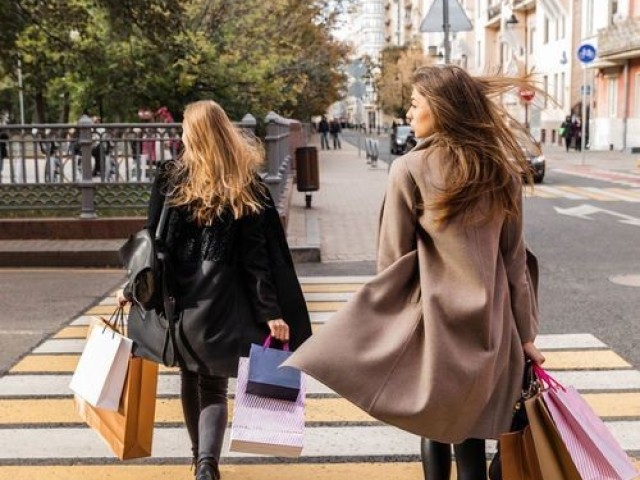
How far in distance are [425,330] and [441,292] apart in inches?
5.2

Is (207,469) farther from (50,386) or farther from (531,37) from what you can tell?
(531,37)

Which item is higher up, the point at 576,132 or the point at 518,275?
the point at 518,275

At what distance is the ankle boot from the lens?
12.1 ft

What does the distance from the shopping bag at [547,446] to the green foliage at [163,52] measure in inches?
460

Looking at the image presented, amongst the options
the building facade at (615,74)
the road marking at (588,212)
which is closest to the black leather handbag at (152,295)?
the road marking at (588,212)

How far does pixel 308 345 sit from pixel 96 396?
3.79ft

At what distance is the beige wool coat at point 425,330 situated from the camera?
9.17 ft

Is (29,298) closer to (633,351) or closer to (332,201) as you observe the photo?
(633,351)

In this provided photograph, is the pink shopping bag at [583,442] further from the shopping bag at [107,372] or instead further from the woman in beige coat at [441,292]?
the shopping bag at [107,372]

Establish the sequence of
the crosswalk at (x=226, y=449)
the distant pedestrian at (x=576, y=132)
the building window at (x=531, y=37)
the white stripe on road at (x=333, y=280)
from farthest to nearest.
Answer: the building window at (x=531, y=37), the distant pedestrian at (x=576, y=132), the white stripe on road at (x=333, y=280), the crosswalk at (x=226, y=449)

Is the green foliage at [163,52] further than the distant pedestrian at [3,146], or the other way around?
the green foliage at [163,52]

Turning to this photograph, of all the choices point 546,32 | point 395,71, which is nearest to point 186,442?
point 546,32

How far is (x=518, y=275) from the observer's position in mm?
3002

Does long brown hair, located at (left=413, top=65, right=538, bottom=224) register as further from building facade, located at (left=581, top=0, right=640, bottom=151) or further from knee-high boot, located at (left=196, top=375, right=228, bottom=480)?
building facade, located at (left=581, top=0, right=640, bottom=151)
